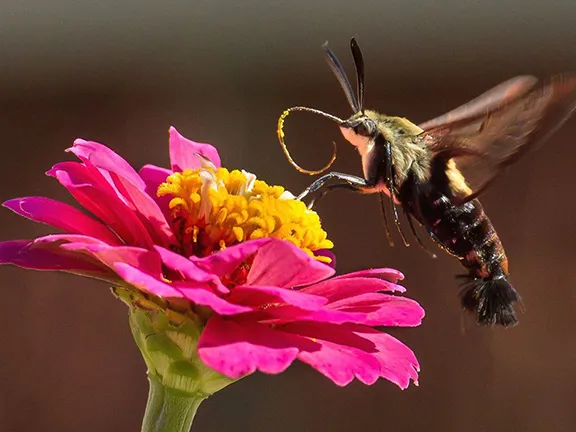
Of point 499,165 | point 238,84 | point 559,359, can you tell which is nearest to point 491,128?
point 499,165

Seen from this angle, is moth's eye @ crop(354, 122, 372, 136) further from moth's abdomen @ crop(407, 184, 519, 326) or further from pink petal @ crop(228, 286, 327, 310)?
pink petal @ crop(228, 286, 327, 310)

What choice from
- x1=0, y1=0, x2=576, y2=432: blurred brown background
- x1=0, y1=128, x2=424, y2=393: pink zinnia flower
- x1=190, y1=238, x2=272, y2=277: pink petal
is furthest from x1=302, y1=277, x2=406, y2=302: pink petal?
x1=0, y1=0, x2=576, y2=432: blurred brown background

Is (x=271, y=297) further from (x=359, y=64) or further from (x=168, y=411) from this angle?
(x=359, y=64)

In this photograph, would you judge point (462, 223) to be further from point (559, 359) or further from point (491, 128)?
point (559, 359)

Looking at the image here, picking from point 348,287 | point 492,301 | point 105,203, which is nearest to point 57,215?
point 105,203

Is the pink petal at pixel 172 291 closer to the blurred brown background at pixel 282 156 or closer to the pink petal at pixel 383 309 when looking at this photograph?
the pink petal at pixel 383 309

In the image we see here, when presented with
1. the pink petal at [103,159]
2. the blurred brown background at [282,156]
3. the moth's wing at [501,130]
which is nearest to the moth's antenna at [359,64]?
the moth's wing at [501,130]

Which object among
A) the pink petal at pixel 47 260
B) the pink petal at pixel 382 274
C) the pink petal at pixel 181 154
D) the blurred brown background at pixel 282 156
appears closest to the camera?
the pink petal at pixel 47 260
